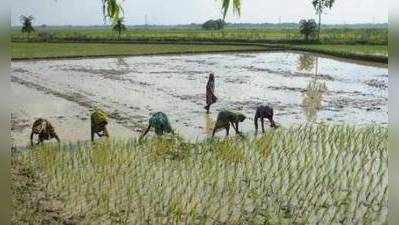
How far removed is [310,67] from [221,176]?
13.8m

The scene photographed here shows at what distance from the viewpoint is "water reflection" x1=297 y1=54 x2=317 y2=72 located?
59.3 ft

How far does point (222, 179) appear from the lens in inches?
202

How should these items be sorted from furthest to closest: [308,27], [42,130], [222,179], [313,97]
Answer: [308,27] < [313,97] < [42,130] < [222,179]

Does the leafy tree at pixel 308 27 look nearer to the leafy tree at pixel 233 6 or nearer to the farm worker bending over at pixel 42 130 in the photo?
the farm worker bending over at pixel 42 130

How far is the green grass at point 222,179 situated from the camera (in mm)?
4215

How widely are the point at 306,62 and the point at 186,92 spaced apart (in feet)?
30.1

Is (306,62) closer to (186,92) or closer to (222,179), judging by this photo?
(186,92)

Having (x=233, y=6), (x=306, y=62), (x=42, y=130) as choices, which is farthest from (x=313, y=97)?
(x=233, y=6)

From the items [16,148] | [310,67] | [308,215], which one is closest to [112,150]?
[16,148]

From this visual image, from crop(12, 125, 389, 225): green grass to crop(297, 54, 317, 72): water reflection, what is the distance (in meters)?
11.2

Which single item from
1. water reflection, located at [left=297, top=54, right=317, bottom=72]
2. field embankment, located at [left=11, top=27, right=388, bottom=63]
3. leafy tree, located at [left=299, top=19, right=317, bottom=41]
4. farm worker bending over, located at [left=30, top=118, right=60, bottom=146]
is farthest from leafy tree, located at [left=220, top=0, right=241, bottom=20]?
leafy tree, located at [left=299, top=19, right=317, bottom=41]

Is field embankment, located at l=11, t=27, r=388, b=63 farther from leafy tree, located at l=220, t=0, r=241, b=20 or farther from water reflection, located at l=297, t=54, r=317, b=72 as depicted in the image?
leafy tree, located at l=220, t=0, r=241, b=20

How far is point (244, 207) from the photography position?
4363 millimetres

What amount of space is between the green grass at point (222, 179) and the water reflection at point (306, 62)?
11.2 meters
